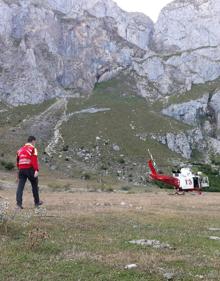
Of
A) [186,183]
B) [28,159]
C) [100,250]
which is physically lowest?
[100,250]

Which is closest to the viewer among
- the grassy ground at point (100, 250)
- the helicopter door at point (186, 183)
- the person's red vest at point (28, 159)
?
the grassy ground at point (100, 250)

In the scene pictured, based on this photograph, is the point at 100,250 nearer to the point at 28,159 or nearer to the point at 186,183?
the point at 28,159

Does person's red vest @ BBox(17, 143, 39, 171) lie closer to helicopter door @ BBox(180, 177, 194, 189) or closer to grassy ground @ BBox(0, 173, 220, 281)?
grassy ground @ BBox(0, 173, 220, 281)

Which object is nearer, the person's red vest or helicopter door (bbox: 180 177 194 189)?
the person's red vest

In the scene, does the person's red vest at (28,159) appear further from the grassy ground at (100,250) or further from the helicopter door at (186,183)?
the helicopter door at (186,183)

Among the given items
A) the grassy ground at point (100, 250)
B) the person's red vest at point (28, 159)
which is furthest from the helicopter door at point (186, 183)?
the grassy ground at point (100, 250)

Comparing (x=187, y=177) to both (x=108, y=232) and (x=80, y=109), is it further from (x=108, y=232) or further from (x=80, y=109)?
(x=80, y=109)

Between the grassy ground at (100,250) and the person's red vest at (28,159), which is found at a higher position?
the person's red vest at (28,159)

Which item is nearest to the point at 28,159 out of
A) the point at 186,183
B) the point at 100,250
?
the point at 100,250

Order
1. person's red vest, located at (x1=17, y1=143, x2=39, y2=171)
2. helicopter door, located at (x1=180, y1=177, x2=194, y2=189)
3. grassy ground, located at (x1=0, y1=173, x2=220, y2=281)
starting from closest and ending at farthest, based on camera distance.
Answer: grassy ground, located at (x1=0, y1=173, x2=220, y2=281)
person's red vest, located at (x1=17, y1=143, x2=39, y2=171)
helicopter door, located at (x1=180, y1=177, x2=194, y2=189)

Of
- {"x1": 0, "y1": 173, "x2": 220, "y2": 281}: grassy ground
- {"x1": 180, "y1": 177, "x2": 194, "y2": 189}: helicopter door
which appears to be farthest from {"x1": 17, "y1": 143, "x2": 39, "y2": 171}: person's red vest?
{"x1": 180, "y1": 177, "x2": 194, "y2": 189}: helicopter door

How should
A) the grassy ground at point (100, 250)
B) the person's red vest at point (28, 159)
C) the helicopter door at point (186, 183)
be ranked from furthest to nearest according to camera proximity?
the helicopter door at point (186, 183) < the person's red vest at point (28, 159) < the grassy ground at point (100, 250)

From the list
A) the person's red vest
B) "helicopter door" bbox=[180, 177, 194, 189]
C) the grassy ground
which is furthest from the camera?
"helicopter door" bbox=[180, 177, 194, 189]

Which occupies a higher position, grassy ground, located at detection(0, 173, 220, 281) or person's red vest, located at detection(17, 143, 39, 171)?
person's red vest, located at detection(17, 143, 39, 171)
